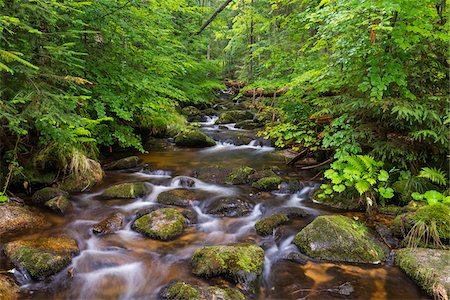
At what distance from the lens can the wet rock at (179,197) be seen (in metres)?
6.08

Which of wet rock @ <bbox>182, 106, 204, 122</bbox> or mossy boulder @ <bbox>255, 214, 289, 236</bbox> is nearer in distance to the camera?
mossy boulder @ <bbox>255, 214, 289, 236</bbox>

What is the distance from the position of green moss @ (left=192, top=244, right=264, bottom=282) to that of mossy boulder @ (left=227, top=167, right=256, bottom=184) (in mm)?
3144

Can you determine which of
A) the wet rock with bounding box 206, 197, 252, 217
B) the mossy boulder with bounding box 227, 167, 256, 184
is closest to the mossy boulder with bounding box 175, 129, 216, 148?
the mossy boulder with bounding box 227, 167, 256, 184

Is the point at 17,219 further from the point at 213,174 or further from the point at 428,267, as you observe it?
the point at 428,267

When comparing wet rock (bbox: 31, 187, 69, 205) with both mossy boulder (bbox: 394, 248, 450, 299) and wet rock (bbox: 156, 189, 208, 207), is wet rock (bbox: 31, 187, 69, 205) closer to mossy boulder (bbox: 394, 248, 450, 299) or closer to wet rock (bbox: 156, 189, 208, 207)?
wet rock (bbox: 156, 189, 208, 207)

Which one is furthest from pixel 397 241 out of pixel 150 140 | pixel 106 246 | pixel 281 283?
pixel 150 140

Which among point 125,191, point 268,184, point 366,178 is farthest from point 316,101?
point 125,191

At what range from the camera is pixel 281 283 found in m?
3.72

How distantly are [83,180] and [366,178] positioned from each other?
19.5 ft

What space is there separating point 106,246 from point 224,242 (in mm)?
1866

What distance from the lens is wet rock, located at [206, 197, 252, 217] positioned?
568 cm

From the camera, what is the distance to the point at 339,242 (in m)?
4.21

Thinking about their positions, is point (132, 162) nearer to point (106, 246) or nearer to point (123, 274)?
point (106, 246)

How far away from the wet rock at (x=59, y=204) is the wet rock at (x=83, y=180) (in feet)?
2.29
